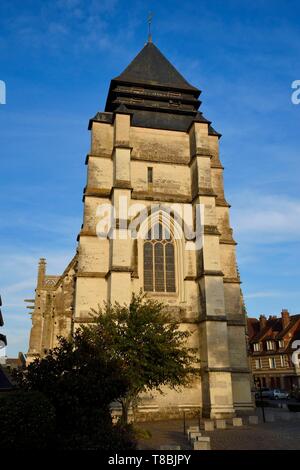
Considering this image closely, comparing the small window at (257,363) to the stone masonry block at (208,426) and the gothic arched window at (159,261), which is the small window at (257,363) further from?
the stone masonry block at (208,426)

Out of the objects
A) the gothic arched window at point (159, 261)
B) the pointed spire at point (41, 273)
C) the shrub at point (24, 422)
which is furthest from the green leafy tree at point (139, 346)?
the pointed spire at point (41, 273)

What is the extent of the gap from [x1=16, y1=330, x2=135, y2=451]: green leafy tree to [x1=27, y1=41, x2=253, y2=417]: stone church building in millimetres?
5960

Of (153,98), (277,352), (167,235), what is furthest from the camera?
(277,352)

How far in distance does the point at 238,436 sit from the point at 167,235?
949 cm

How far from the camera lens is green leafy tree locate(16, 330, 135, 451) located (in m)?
9.18

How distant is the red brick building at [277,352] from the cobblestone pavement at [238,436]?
30240 millimetres

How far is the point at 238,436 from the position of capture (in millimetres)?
12242

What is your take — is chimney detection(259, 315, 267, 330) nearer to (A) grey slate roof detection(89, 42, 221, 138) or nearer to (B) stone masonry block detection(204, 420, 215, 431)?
(A) grey slate roof detection(89, 42, 221, 138)

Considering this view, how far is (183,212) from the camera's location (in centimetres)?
1961

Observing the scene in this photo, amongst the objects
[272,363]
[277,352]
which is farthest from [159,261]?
[272,363]

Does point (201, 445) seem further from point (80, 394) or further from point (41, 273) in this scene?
point (41, 273)

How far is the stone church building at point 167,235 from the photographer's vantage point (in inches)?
659

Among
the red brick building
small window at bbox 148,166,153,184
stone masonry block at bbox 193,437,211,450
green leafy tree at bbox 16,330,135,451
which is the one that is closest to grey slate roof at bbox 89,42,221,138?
small window at bbox 148,166,153,184
